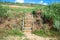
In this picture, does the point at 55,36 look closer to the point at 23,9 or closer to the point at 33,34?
the point at 33,34

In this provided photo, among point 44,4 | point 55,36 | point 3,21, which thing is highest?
point 44,4

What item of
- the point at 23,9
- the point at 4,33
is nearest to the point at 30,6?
the point at 23,9

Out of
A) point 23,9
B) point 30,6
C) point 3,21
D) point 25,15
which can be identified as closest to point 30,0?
point 30,6

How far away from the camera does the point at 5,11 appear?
14406mm

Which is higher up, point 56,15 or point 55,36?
point 56,15

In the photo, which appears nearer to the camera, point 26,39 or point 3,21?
point 26,39

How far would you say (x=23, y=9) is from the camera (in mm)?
15719

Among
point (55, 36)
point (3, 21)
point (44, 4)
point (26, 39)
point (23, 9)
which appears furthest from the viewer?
point (44, 4)

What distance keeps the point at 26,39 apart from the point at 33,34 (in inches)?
57.2

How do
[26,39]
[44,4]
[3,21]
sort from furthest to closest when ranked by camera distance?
[44,4], [3,21], [26,39]

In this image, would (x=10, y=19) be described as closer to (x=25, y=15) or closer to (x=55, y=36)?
Result: (x=25, y=15)

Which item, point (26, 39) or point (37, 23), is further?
point (37, 23)

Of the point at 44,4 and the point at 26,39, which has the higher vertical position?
the point at 44,4

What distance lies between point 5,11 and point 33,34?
289 cm
